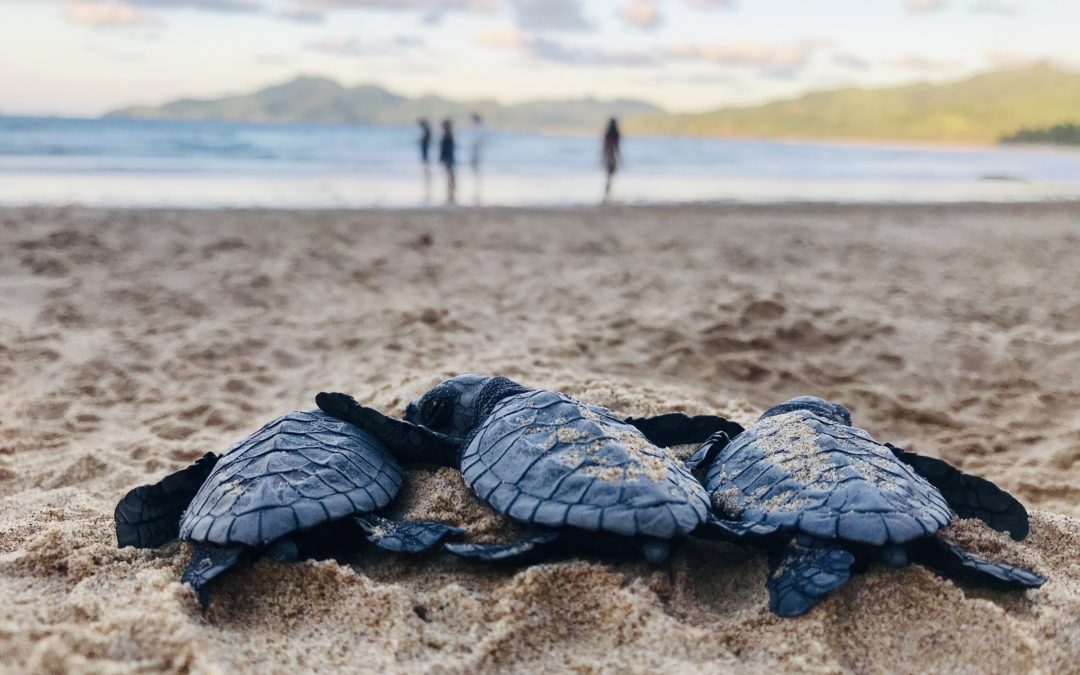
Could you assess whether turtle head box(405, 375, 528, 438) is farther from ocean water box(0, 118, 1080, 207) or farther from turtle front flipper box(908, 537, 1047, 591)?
ocean water box(0, 118, 1080, 207)

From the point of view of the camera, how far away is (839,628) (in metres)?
2.19

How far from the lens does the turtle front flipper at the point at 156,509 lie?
2631mm

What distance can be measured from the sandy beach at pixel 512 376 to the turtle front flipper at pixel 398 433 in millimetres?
95

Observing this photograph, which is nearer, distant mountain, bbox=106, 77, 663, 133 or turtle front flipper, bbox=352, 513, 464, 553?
turtle front flipper, bbox=352, 513, 464, 553

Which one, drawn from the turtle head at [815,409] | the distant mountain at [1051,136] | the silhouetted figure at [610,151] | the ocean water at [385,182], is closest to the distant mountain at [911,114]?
the distant mountain at [1051,136]

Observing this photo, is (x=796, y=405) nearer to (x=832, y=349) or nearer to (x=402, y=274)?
(x=832, y=349)

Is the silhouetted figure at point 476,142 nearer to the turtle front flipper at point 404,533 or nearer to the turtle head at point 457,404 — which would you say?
the turtle head at point 457,404

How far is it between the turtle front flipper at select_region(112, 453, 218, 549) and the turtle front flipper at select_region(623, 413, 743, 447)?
71.2 inches

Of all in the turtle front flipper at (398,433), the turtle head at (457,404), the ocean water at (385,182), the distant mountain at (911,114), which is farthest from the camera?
the distant mountain at (911,114)

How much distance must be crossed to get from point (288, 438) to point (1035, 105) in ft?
333

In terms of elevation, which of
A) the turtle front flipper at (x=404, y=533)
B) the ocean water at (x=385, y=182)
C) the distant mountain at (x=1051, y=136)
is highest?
the distant mountain at (x=1051, y=136)

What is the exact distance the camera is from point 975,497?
2889 millimetres

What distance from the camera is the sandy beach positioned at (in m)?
2.12

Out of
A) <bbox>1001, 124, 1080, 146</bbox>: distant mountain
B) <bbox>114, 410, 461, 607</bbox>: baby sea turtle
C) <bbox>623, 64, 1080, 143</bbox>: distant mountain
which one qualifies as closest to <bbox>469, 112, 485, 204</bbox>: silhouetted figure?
<bbox>114, 410, 461, 607</bbox>: baby sea turtle
